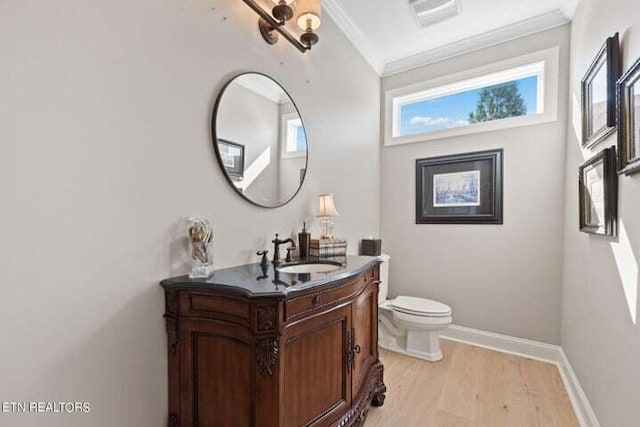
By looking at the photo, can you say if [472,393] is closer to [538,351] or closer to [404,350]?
[404,350]

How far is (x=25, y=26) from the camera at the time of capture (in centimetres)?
89

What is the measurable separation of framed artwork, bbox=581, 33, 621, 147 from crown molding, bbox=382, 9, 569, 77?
91 centimetres

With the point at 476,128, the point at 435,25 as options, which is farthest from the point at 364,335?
the point at 435,25

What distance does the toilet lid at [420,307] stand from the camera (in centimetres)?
230

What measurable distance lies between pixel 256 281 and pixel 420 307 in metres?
1.71

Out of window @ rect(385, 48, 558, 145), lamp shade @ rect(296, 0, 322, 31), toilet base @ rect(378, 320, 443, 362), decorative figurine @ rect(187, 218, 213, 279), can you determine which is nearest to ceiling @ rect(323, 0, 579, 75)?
window @ rect(385, 48, 558, 145)

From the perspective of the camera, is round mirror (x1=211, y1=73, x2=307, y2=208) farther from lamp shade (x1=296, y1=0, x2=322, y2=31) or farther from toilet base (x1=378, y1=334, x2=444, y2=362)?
toilet base (x1=378, y1=334, x2=444, y2=362)

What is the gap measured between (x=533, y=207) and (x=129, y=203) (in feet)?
9.42

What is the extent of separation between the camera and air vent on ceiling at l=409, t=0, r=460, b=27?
87.0 inches

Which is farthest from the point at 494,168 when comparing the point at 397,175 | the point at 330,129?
the point at 330,129

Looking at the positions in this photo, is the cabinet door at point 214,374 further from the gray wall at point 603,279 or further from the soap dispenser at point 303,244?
the gray wall at point 603,279

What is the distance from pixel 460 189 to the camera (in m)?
2.78

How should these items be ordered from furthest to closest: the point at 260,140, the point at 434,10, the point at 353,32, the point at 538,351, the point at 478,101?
1. the point at 478,101
2. the point at 353,32
3. the point at 538,351
4. the point at 434,10
5. the point at 260,140

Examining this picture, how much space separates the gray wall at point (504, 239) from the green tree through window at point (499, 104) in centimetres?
18
